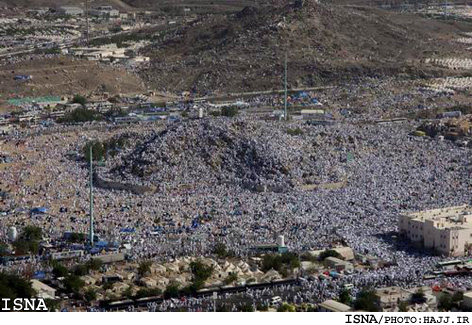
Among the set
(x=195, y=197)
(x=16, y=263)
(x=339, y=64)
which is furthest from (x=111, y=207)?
(x=339, y=64)

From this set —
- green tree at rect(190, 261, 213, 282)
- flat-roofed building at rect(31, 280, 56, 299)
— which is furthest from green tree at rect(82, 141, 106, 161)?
flat-roofed building at rect(31, 280, 56, 299)

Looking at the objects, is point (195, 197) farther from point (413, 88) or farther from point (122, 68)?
point (122, 68)

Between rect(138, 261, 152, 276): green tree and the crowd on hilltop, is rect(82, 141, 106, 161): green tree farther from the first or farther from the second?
rect(138, 261, 152, 276): green tree

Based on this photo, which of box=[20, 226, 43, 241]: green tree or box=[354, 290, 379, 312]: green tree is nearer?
box=[354, 290, 379, 312]: green tree

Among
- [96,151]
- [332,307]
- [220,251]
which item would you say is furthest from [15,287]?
[96,151]

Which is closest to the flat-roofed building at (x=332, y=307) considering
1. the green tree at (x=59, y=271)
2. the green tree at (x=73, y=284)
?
the green tree at (x=73, y=284)

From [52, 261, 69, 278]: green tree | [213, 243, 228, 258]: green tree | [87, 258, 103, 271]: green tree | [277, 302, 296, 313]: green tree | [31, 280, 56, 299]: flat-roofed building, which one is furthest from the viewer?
[213, 243, 228, 258]: green tree

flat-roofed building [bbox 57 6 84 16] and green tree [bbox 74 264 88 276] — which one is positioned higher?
green tree [bbox 74 264 88 276]

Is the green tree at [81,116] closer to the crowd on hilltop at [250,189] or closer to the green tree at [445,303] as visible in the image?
the crowd on hilltop at [250,189]

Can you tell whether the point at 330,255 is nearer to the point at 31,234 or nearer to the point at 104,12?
the point at 31,234
